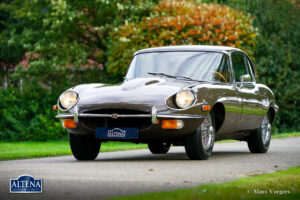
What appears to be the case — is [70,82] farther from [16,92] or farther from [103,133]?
[103,133]

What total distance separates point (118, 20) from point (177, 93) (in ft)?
42.1

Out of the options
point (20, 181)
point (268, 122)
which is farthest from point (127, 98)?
point (268, 122)

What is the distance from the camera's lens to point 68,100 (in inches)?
376

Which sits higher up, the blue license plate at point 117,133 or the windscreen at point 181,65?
the windscreen at point 181,65

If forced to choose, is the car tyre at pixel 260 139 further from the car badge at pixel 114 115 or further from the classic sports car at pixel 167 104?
the car badge at pixel 114 115

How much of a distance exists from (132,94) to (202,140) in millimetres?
1205

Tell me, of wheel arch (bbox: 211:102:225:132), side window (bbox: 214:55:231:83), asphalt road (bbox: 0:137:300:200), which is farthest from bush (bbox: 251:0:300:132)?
asphalt road (bbox: 0:137:300:200)

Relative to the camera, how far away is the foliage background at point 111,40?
771 inches

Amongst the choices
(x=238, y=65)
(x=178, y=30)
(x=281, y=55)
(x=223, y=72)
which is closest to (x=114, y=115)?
(x=223, y=72)

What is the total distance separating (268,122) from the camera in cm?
1245
